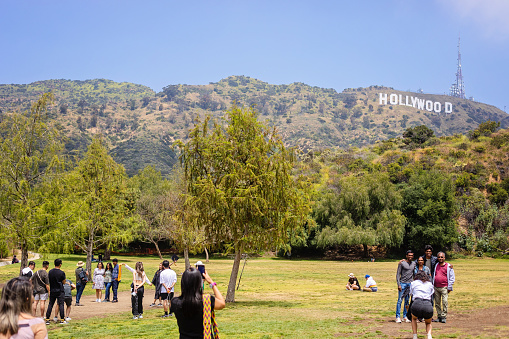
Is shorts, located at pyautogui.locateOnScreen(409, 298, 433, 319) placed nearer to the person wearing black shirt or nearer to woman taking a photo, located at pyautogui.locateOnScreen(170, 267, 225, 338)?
woman taking a photo, located at pyautogui.locateOnScreen(170, 267, 225, 338)

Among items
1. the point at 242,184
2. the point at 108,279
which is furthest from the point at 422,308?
the point at 108,279

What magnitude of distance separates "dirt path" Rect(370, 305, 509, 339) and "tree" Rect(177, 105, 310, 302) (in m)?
6.77

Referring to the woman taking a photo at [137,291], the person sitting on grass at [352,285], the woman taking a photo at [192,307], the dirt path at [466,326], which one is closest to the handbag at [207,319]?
the woman taking a photo at [192,307]

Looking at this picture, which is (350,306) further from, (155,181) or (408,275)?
(155,181)

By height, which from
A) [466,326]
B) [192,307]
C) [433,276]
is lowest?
[466,326]

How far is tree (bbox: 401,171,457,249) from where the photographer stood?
57.1 metres

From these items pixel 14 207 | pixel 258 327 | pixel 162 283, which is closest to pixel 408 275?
pixel 258 327

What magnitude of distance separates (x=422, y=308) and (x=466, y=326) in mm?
3248

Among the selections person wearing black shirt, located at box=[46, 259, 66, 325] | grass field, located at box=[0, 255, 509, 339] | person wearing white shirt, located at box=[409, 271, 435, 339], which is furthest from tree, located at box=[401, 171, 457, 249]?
person wearing black shirt, located at box=[46, 259, 66, 325]

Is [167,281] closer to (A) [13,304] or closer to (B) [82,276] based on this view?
(B) [82,276]

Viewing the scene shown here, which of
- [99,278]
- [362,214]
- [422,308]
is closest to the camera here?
[422,308]

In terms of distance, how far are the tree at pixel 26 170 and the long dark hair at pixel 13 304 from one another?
16736 millimetres

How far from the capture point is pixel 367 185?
200 ft

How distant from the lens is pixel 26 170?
67.5 feet
